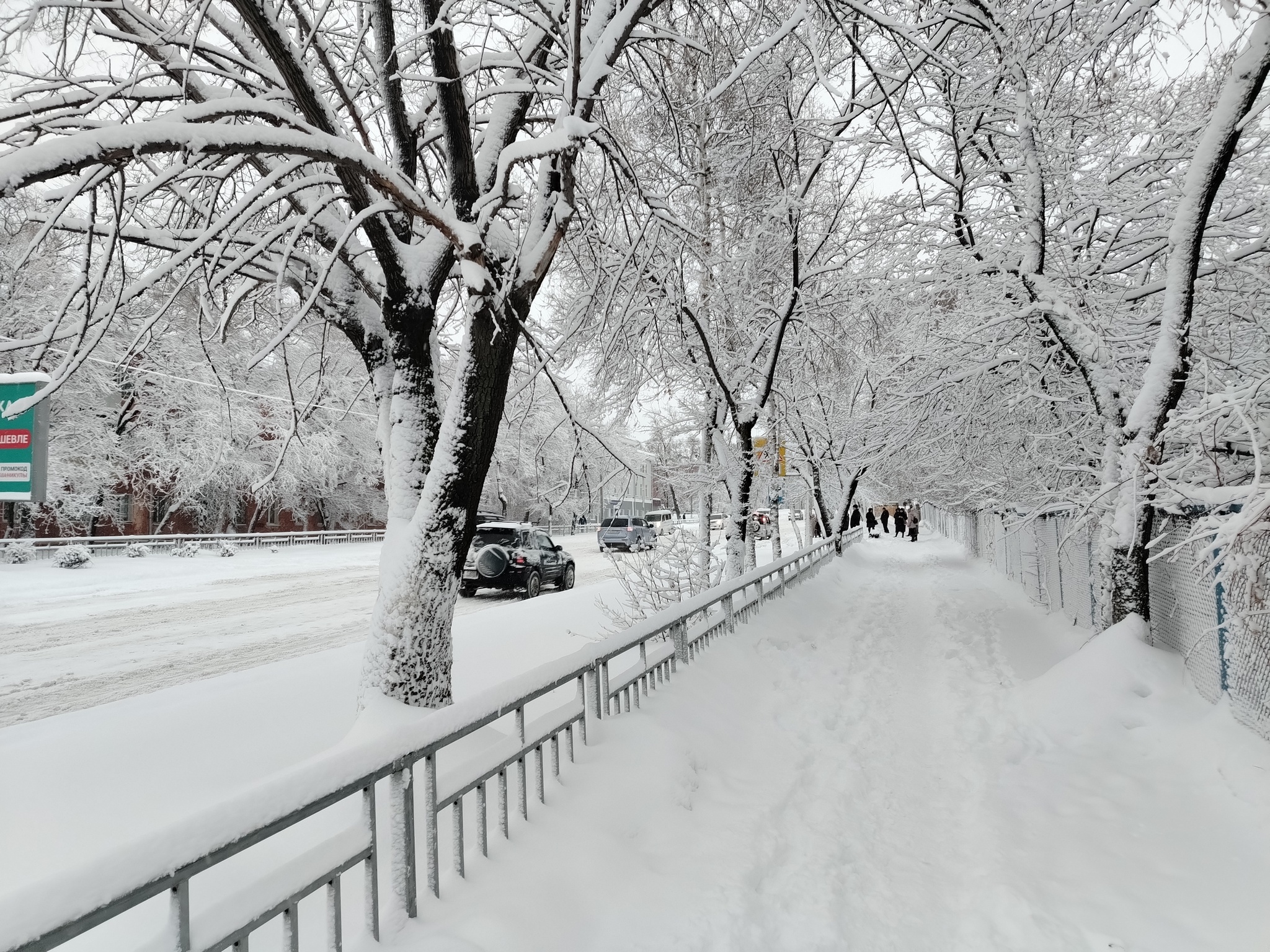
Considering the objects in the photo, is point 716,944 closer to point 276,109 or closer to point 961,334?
point 276,109

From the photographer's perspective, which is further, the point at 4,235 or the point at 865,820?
the point at 4,235

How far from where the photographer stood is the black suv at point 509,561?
17.0 meters

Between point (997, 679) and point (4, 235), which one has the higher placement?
point (4, 235)

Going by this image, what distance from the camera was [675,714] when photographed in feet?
16.8

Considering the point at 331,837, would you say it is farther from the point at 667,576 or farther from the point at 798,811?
the point at 667,576

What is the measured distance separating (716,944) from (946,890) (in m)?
1.35

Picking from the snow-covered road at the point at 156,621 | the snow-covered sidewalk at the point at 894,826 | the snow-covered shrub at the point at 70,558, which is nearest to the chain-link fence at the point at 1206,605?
the snow-covered sidewalk at the point at 894,826

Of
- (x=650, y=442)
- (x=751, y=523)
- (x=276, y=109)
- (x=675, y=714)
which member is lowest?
(x=675, y=714)

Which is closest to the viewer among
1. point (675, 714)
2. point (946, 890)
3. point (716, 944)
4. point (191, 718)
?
point (716, 944)

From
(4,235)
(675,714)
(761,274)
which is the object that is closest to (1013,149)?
(761,274)

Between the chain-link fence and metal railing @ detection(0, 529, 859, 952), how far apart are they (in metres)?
2.98

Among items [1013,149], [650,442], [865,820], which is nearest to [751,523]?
[650,442]

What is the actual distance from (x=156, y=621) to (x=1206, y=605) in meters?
15.6

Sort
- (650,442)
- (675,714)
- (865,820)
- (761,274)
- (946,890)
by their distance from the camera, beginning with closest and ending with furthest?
(946,890), (865,820), (675,714), (761,274), (650,442)
